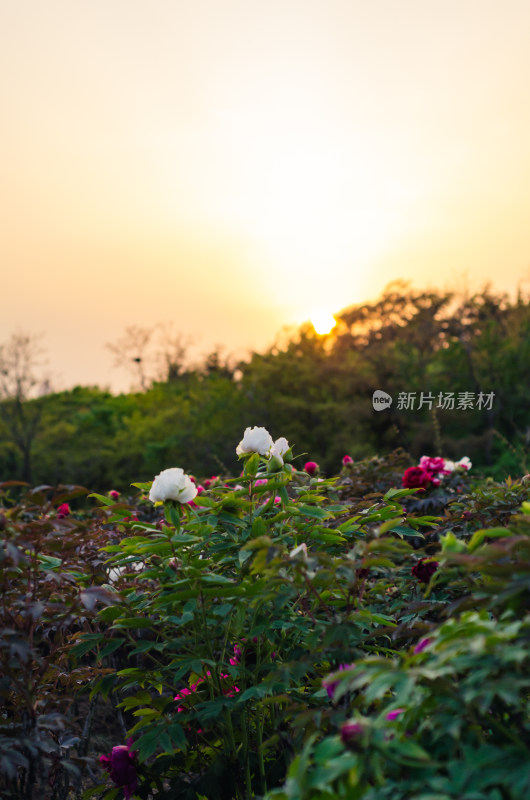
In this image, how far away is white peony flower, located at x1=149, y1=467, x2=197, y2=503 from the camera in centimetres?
189

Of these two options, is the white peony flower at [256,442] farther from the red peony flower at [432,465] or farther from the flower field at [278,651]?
the red peony flower at [432,465]

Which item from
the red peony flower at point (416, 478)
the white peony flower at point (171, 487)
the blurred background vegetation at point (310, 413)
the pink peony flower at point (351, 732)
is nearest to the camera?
the pink peony flower at point (351, 732)

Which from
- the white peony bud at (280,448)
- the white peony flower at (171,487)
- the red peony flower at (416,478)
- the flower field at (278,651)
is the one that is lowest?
the flower field at (278,651)

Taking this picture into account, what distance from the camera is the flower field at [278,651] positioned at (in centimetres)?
110

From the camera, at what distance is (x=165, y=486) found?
1893mm

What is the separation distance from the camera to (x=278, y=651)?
211cm

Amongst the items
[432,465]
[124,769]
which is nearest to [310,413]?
[432,465]

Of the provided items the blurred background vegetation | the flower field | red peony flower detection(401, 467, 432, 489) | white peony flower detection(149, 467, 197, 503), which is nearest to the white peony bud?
the flower field

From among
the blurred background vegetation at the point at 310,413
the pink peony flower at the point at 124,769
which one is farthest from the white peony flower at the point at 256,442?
the blurred background vegetation at the point at 310,413

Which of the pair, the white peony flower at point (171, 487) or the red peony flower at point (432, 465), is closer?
the white peony flower at point (171, 487)

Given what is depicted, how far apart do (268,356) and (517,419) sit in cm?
603

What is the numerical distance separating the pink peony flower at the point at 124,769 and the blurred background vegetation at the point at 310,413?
1106 cm

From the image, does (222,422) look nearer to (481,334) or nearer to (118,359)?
(481,334)

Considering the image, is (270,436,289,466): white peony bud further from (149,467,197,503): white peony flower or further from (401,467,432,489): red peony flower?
(401,467,432,489): red peony flower
